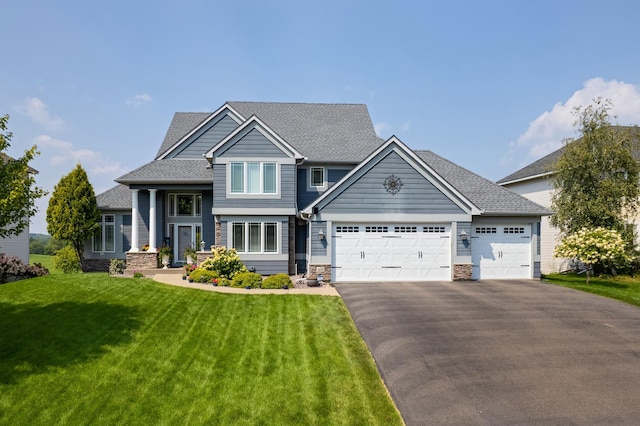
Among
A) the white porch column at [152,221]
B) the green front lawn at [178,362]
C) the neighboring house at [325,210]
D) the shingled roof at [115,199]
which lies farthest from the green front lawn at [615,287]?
the shingled roof at [115,199]

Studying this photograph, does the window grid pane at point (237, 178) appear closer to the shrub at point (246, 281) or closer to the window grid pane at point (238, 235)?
the window grid pane at point (238, 235)

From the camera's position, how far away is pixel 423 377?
754 centimetres

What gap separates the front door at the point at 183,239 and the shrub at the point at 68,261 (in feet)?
19.0

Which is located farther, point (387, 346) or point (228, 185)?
point (228, 185)

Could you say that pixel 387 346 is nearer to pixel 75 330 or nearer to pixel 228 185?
pixel 75 330

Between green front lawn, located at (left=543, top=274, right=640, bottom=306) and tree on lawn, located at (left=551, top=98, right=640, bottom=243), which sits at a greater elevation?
tree on lawn, located at (left=551, top=98, right=640, bottom=243)

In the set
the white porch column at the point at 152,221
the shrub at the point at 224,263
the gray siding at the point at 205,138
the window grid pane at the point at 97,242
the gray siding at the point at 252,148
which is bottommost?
the shrub at the point at 224,263

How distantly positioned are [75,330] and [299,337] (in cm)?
592

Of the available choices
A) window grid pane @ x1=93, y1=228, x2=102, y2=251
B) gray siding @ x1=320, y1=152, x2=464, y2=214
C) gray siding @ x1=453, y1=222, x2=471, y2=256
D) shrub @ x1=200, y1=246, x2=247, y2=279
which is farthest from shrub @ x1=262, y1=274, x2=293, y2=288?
window grid pane @ x1=93, y1=228, x2=102, y2=251

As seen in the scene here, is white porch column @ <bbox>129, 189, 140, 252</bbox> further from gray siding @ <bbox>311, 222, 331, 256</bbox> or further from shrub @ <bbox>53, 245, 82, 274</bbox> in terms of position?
gray siding @ <bbox>311, 222, 331, 256</bbox>

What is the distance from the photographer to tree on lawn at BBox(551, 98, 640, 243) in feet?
66.1

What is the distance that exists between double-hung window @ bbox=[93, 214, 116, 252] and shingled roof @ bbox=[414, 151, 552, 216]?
1909 cm

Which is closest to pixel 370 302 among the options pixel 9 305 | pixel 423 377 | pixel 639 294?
pixel 423 377

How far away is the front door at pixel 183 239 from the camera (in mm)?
21078
